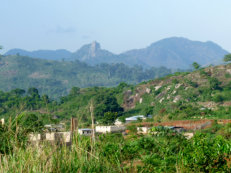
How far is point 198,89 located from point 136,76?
88.3 meters

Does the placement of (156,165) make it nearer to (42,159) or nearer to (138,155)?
(138,155)

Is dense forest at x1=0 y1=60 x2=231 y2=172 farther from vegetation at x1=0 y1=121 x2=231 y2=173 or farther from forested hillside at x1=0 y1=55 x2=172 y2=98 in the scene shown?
forested hillside at x1=0 y1=55 x2=172 y2=98

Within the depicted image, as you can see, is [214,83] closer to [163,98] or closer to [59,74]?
[163,98]

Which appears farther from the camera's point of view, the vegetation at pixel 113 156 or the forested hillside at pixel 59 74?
the forested hillside at pixel 59 74

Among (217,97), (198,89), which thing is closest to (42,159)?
(217,97)

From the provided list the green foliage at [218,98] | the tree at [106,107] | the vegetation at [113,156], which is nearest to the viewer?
the vegetation at [113,156]

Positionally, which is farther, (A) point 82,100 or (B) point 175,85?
(A) point 82,100

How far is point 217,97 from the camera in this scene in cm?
3494

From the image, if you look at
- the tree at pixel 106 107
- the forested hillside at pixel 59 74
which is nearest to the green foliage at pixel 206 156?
the tree at pixel 106 107

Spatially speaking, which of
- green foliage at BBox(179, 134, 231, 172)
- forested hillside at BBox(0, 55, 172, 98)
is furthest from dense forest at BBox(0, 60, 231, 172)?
forested hillside at BBox(0, 55, 172, 98)

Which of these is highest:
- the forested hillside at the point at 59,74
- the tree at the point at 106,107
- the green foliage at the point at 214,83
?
the forested hillside at the point at 59,74

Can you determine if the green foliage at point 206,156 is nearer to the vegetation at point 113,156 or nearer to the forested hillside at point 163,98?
the vegetation at point 113,156

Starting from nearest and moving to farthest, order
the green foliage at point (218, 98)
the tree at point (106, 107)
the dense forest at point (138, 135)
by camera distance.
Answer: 1. the dense forest at point (138, 135)
2. the green foliage at point (218, 98)
3. the tree at point (106, 107)

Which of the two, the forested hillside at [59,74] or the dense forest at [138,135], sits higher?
the forested hillside at [59,74]
